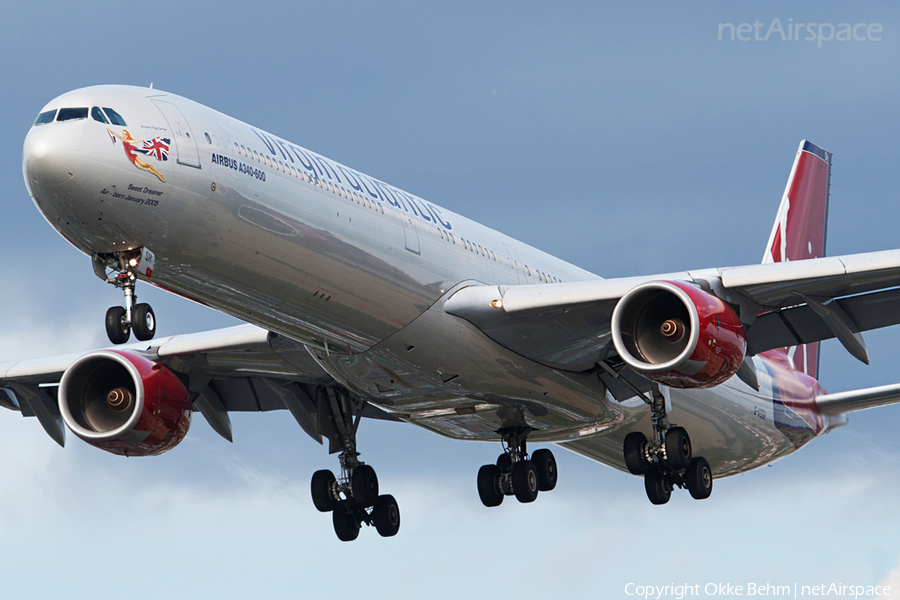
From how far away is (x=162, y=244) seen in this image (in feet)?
59.1

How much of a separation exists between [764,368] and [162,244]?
15.8m

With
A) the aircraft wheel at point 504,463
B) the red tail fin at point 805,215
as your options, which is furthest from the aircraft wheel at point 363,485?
the red tail fin at point 805,215

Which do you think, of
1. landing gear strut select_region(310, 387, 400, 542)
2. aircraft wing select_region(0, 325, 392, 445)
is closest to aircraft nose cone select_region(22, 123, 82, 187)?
aircraft wing select_region(0, 325, 392, 445)

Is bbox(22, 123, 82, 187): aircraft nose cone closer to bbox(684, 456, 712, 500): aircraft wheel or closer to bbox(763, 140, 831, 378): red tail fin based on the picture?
bbox(684, 456, 712, 500): aircraft wheel

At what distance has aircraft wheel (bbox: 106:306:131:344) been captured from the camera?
17.6 metres

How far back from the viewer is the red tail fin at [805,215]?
33.5 m

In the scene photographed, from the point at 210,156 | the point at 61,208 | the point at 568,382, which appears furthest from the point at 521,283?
the point at 61,208

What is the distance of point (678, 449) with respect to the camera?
24609 millimetres

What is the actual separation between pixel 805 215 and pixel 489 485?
13.8 meters

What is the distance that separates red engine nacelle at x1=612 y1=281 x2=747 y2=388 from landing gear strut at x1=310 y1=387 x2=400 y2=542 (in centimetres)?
752

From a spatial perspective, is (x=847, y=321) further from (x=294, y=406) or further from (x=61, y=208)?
(x=61, y=208)

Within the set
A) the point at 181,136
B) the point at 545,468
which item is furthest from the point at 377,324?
the point at 545,468

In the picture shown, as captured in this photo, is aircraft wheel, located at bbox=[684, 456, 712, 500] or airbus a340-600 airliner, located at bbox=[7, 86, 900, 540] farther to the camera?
aircraft wheel, located at bbox=[684, 456, 712, 500]

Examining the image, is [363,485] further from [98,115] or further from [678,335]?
[98,115]
